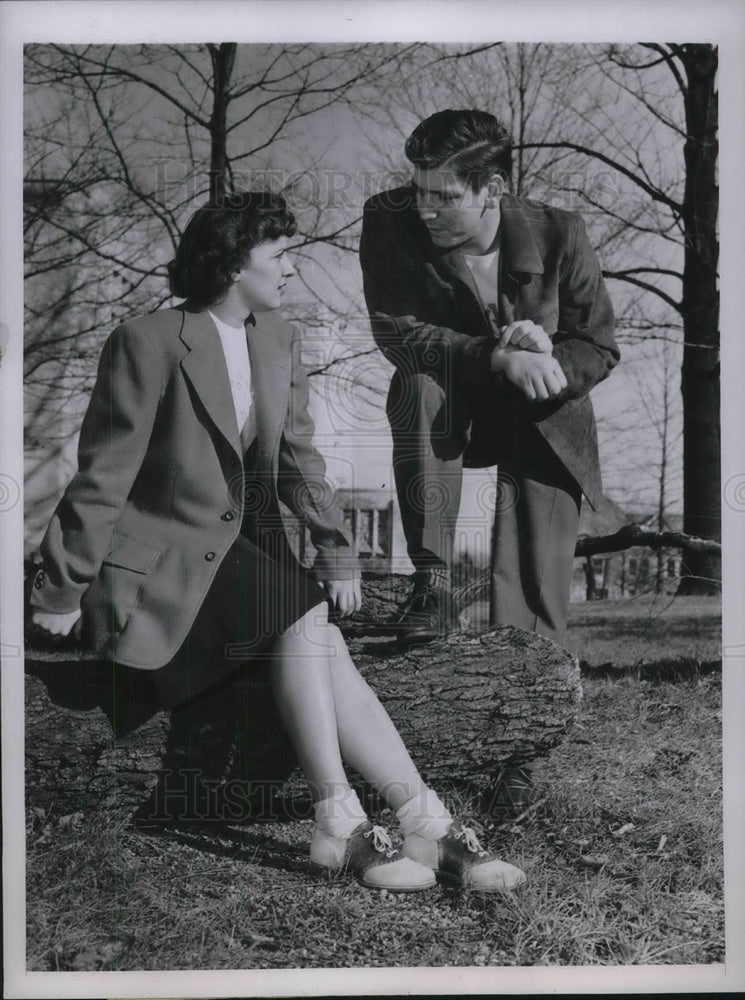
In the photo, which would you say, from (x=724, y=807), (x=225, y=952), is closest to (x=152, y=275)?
(x=225, y=952)

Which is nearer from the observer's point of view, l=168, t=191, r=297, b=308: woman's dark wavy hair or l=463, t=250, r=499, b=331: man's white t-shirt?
l=168, t=191, r=297, b=308: woman's dark wavy hair

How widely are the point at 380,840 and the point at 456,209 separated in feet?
7.72

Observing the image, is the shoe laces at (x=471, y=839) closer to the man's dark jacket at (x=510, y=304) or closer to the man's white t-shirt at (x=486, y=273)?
the man's dark jacket at (x=510, y=304)

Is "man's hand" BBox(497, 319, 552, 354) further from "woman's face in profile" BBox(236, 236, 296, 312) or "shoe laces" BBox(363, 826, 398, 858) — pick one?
"shoe laces" BBox(363, 826, 398, 858)

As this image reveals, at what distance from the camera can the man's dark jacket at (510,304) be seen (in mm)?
4379

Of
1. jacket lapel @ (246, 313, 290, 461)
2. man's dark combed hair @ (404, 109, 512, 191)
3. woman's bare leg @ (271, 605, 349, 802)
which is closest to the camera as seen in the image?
woman's bare leg @ (271, 605, 349, 802)

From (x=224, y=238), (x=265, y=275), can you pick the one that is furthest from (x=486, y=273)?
(x=224, y=238)

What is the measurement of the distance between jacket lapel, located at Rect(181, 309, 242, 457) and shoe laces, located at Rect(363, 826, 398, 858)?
56.8 inches

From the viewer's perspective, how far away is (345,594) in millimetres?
4305

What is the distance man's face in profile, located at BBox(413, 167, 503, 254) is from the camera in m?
4.39

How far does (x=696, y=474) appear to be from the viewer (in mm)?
4492

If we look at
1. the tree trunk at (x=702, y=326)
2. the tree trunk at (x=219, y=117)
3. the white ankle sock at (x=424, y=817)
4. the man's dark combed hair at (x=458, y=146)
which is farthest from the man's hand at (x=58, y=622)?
the tree trunk at (x=702, y=326)

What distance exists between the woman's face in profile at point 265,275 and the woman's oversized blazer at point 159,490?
0.14 metres

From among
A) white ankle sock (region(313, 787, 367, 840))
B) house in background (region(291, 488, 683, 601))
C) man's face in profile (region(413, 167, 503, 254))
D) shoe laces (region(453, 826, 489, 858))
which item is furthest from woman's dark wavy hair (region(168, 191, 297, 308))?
shoe laces (region(453, 826, 489, 858))
